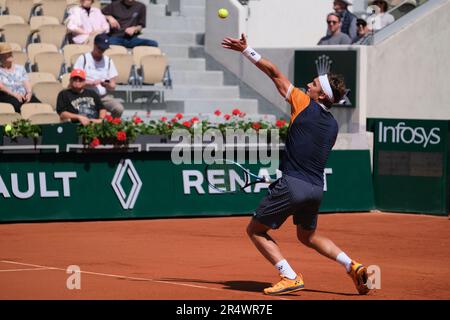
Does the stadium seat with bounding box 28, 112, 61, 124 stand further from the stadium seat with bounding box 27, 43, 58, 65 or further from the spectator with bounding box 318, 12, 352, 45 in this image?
the spectator with bounding box 318, 12, 352, 45

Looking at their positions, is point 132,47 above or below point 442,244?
above

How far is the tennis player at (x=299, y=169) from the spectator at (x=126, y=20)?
34.7 feet

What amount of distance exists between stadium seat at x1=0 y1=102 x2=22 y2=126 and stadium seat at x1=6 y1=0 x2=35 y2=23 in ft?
13.5

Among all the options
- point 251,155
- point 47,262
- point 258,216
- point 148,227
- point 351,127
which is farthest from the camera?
point 351,127

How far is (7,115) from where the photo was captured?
15930mm

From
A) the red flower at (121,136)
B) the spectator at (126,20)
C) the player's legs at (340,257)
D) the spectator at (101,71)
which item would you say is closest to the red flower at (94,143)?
the red flower at (121,136)

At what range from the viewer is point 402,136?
16.9 meters

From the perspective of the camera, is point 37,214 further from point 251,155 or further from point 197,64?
point 197,64

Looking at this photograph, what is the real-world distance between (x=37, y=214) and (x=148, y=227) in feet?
5.07

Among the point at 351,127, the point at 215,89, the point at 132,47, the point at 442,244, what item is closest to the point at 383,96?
the point at 351,127

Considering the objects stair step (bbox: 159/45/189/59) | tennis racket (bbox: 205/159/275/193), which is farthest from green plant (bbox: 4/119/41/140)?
stair step (bbox: 159/45/189/59)

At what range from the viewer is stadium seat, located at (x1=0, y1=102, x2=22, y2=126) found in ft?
52.1

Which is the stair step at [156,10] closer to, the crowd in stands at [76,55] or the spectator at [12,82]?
the crowd in stands at [76,55]

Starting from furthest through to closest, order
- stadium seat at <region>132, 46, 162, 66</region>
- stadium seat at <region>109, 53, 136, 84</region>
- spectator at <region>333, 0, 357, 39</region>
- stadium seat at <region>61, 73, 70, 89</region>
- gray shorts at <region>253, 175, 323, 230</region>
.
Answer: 1. spectator at <region>333, 0, 357, 39</region>
2. stadium seat at <region>132, 46, 162, 66</region>
3. stadium seat at <region>109, 53, 136, 84</region>
4. stadium seat at <region>61, 73, 70, 89</region>
5. gray shorts at <region>253, 175, 323, 230</region>
